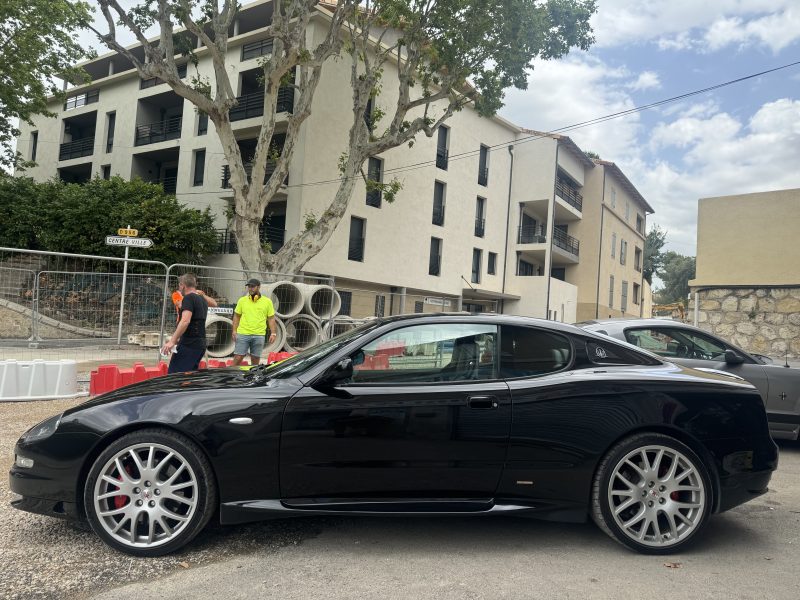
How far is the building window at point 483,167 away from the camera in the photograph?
29.9m

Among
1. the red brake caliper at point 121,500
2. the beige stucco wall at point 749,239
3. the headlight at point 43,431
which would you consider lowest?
the red brake caliper at point 121,500

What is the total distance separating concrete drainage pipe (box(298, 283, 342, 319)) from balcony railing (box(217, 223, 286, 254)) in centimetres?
1008

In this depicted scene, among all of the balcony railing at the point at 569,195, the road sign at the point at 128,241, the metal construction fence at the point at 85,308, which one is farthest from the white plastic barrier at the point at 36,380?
the balcony railing at the point at 569,195

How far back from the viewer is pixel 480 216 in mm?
30141

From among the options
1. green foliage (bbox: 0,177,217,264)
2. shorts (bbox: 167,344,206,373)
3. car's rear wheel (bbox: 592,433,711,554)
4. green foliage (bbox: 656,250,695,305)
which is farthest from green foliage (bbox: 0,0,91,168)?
green foliage (bbox: 656,250,695,305)

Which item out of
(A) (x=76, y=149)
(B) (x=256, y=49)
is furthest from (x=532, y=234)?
(A) (x=76, y=149)

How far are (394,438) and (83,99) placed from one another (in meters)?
35.5

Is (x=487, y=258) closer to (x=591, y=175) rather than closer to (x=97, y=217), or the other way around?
(x=591, y=175)

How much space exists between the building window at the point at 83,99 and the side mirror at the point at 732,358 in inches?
1295

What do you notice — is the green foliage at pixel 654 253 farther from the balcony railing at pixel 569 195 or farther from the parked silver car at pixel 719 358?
the parked silver car at pixel 719 358

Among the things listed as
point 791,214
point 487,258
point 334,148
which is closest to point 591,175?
point 487,258

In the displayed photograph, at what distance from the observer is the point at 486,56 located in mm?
17484

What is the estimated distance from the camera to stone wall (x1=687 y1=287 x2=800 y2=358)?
11562 millimetres

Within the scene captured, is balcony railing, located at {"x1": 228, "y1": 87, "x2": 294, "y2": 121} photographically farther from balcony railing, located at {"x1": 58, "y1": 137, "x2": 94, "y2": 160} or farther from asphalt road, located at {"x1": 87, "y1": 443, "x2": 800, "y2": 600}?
asphalt road, located at {"x1": 87, "y1": 443, "x2": 800, "y2": 600}
